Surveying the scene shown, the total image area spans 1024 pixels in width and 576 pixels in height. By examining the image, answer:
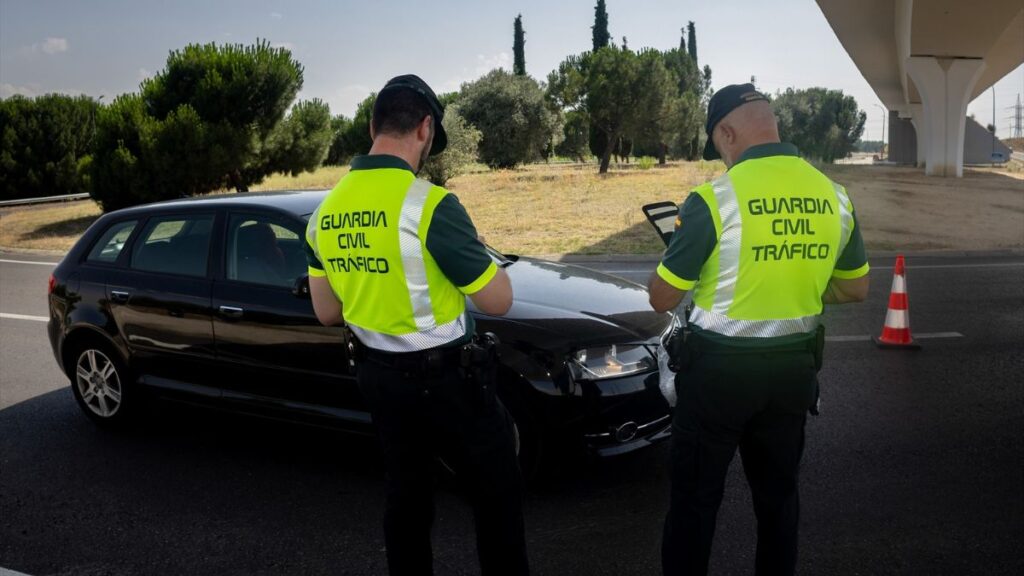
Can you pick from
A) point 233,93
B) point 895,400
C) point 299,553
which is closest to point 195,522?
point 299,553

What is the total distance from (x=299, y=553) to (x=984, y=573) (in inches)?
116

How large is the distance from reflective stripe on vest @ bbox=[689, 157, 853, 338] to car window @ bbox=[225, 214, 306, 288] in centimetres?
276

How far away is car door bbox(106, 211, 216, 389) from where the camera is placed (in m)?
4.95

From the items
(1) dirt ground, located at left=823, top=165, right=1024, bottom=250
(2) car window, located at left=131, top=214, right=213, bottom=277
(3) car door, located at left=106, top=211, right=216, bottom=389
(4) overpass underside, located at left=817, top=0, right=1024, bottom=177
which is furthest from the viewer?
(4) overpass underside, located at left=817, top=0, right=1024, bottom=177

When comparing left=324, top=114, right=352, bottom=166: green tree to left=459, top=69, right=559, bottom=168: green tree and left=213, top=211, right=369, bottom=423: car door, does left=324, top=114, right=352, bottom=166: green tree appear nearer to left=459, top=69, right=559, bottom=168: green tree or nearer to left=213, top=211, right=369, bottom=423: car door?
left=459, top=69, right=559, bottom=168: green tree

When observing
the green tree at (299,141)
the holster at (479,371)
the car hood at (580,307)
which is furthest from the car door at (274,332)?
the green tree at (299,141)

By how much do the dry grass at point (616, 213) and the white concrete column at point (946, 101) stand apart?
2886 mm

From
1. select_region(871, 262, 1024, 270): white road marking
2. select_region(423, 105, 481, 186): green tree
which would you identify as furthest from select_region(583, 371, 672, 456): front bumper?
select_region(423, 105, 481, 186): green tree

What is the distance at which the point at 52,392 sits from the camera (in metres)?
6.39

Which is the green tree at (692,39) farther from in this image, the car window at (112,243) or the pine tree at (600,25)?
the car window at (112,243)

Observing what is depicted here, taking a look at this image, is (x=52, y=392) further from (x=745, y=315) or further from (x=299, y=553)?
(x=745, y=315)

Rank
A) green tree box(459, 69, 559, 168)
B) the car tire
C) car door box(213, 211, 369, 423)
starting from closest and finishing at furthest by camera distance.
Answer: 1. car door box(213, 211, 369, 423)
2. the car tire
3. green tree box(459, 69, 559, 168)

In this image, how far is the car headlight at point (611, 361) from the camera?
13.3 ft

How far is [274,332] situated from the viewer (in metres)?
4.61
